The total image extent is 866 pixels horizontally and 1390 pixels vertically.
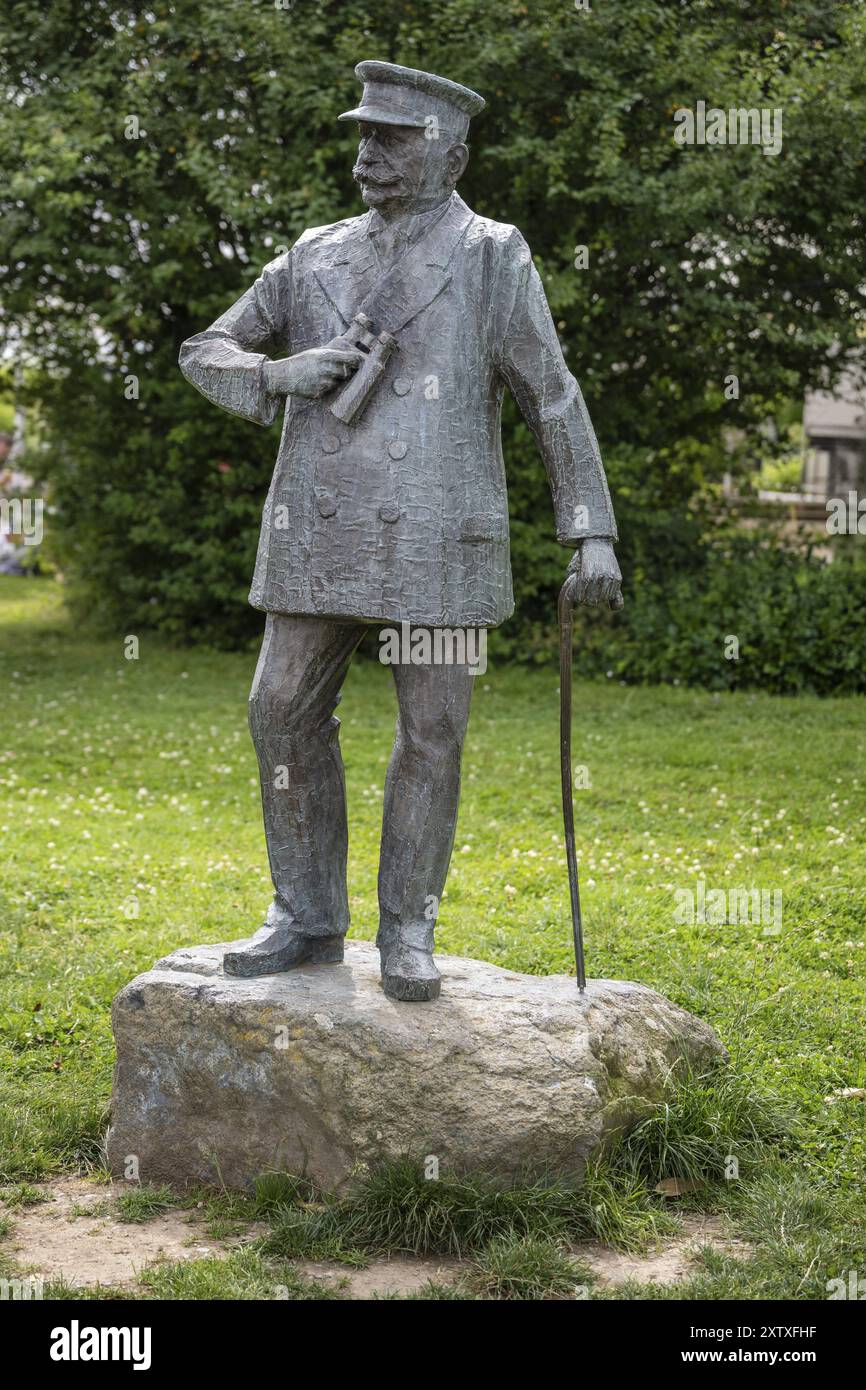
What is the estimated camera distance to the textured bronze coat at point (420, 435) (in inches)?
176

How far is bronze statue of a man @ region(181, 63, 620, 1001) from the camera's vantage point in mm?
4453

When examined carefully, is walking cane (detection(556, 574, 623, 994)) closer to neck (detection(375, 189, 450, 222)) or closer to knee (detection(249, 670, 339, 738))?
knee (detection(249, 670, 339, 738))

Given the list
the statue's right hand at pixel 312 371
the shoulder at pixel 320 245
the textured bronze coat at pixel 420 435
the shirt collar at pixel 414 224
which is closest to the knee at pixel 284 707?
the textured bronze coat at pixel 420 435

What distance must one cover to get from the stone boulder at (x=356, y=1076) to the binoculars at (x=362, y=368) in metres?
1.68

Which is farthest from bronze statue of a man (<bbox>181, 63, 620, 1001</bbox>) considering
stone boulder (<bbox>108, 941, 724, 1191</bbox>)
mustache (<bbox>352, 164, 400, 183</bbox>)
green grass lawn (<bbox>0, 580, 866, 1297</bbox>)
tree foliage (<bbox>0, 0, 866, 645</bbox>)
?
tree foliage (<bbox>0, 0, 866, 645</bbox>)

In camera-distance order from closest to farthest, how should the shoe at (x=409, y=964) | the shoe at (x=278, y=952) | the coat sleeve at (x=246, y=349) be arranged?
1. the coat sleeve at (x=246, y=349)
2. the shoe at (x=409, y=964)
3. the shoe at (x=278, y=952)

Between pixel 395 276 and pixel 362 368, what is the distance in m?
0.30

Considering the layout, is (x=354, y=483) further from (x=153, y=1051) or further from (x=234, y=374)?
(x=153, y=1051)

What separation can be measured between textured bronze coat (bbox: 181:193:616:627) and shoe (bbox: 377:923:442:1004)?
3.16ft

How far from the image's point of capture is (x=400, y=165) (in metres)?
A: 4.45

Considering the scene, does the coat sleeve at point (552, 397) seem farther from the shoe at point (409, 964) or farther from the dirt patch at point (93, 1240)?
the dirt patch at point (93, 1240)

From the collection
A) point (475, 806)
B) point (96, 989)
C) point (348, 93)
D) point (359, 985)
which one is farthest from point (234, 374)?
point (348, 93)

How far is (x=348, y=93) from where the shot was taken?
39.9ft

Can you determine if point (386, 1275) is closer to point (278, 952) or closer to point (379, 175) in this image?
point (278, 952)
